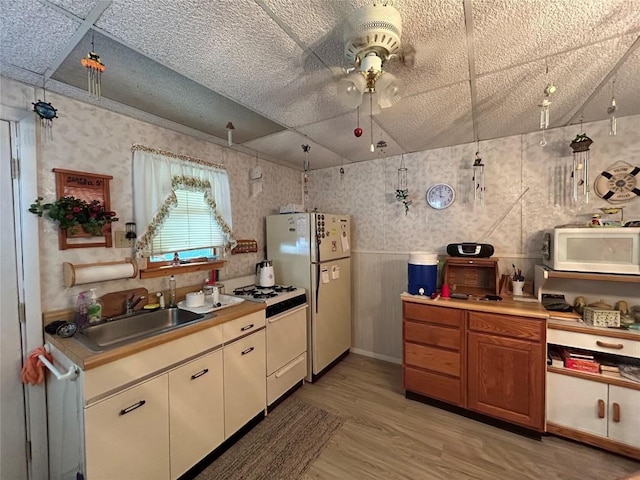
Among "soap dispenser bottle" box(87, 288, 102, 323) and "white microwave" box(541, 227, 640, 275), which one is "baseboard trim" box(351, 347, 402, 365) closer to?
"white microwave" box(541, 227, 640, 275)

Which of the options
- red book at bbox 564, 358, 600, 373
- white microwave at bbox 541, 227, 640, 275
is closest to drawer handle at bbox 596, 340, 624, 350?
red book at bbox 564, 358, 600, 373

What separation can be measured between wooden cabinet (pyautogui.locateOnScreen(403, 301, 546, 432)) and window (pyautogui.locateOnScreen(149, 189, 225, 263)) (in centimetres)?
189

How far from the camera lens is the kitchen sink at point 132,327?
1504 millimetres

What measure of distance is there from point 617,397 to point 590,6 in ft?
7.49

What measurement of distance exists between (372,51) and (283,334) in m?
2.14

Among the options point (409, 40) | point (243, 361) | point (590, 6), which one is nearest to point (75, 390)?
point (243, 361)

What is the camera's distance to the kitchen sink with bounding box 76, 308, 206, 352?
59.2 inches

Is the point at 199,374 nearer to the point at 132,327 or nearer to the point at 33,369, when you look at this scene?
the point at 132,327

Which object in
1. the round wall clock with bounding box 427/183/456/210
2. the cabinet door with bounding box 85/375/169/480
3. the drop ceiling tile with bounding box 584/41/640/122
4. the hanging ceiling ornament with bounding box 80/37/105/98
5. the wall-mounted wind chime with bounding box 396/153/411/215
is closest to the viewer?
the hanging ceiling ornament with bounding box 80/37/105/98

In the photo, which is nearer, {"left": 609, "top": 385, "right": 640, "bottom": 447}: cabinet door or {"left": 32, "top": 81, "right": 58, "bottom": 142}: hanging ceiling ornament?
{"left": 32, "top": 81, "right": 58, "bottom": 142}: hanging ceiling ornament

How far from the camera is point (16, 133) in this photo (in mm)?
1494

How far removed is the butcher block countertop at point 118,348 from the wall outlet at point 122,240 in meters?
0.64

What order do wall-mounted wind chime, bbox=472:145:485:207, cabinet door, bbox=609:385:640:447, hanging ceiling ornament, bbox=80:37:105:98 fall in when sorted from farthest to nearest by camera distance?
1. wall-mounted wind chime, bbox=472:145:485:207
2. cabinet door, bbox=609:385:640:447
3. hanging ceiling ornament, bbox=80:37:105:98

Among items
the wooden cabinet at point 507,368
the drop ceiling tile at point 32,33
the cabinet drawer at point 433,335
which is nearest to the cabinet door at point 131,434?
the drop ceiling tile at point 32,33
